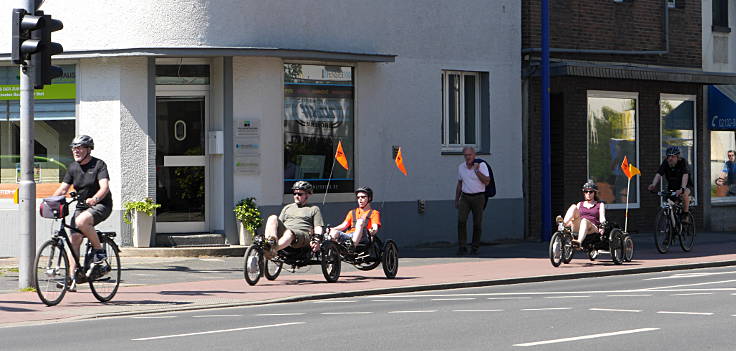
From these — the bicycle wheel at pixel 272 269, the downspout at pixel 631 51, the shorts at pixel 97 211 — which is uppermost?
the downspout at pixel 631 51

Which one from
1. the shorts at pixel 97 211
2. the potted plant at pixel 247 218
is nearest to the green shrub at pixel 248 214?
the potted plant at pixel 247 218

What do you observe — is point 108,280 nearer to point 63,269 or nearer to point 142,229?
point 63,269

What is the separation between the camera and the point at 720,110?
28297mm

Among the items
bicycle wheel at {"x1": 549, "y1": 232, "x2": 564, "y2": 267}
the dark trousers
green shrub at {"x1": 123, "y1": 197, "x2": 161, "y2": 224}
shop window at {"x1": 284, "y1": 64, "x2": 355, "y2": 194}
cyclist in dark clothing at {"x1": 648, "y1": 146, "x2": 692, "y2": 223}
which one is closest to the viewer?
bicycle wheel at {"x1": 549, "y1": 232, "x2": 564, "y2": 267}

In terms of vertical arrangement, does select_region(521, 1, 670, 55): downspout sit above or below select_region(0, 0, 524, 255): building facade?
above

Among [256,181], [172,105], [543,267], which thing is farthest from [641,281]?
[172,105]

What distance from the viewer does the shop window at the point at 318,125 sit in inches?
845

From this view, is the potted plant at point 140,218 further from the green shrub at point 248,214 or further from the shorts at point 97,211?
the shorts at point 97,211

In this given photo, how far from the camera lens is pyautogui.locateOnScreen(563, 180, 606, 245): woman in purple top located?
19.6 metres

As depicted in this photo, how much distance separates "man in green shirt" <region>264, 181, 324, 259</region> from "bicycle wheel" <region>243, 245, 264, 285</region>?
4.6 inches

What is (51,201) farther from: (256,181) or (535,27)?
(535,27)

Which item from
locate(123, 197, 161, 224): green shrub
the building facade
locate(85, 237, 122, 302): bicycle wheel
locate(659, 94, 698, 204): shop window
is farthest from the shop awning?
locate(659, 94, 698, 204): shop window

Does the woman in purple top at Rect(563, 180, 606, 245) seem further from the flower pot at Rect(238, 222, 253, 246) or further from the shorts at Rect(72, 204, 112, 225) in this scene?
the shorts at Rect(72, 204, 112, 225)

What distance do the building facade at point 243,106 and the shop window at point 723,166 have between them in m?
8.63
